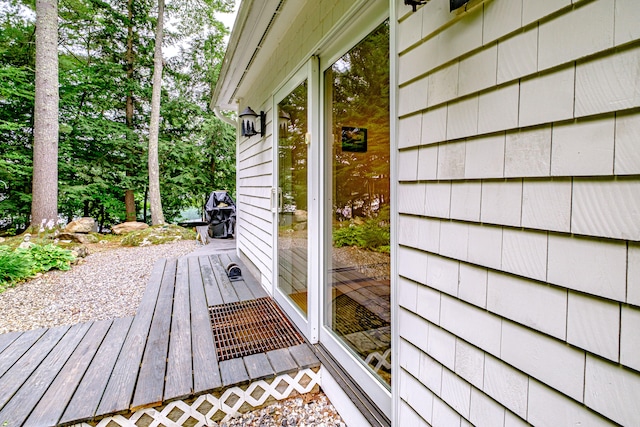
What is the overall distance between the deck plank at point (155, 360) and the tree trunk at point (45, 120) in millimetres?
5610

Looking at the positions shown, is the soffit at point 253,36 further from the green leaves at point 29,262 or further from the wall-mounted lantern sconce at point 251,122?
the green leaves at point 29,262

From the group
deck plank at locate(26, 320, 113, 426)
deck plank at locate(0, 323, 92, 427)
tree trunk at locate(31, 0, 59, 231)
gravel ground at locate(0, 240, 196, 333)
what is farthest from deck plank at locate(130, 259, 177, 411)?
tree trunk at locate(31, 0, 59, 231)

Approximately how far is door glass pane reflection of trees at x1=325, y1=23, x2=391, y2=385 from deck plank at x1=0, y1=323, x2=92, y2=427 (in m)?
1.70

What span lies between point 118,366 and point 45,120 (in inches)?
288

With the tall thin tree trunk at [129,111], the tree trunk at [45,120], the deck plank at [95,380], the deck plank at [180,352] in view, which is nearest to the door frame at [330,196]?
the deck plank at [180,352]

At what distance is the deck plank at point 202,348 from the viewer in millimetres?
1888

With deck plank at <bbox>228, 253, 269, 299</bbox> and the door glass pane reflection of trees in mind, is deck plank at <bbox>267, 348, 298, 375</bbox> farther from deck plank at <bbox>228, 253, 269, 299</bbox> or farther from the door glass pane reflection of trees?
deck plank at <bbox>228, 253, 269, 299</bbox>

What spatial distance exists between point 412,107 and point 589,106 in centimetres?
64

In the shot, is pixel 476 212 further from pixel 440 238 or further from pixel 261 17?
pixel 261 17

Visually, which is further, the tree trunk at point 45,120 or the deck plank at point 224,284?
the tree trunk at point 45,120

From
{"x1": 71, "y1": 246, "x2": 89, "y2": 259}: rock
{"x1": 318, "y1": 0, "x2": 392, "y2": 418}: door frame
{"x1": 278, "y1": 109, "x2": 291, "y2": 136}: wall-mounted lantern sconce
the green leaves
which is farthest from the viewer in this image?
{"x1": 71, "y1": 246, "x2": 89, "y2": 259}: rock

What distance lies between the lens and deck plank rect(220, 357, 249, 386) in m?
1.91

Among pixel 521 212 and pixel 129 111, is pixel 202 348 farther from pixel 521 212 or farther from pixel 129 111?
pixel 129 111

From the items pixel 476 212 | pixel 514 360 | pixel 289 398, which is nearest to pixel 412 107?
pixel 476 212
